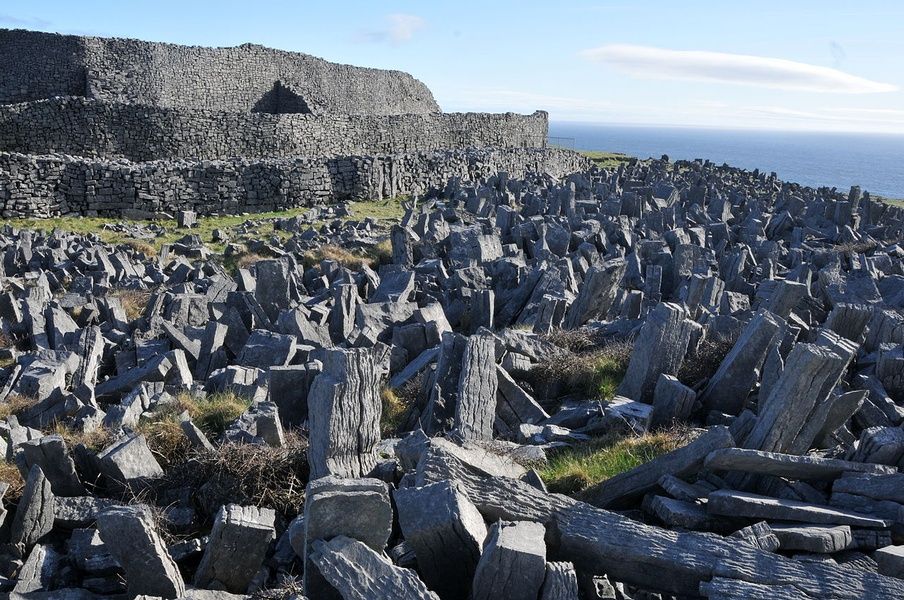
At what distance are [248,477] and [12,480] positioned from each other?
1863 mm

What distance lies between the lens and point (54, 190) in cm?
2192

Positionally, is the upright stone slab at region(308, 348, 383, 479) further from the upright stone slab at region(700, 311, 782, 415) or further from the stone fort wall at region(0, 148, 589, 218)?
the stone fort wall at region(0, 148, 589, 218)

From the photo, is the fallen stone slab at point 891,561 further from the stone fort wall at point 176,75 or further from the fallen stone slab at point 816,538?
the stone fort wall at point 176,75

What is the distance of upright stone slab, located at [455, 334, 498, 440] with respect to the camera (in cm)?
693

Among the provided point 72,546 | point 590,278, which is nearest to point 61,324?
point 72,546

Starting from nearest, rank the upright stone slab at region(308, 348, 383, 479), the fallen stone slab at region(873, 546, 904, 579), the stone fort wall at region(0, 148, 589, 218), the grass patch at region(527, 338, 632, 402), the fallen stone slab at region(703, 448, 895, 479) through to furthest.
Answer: the fallen stone slab at region(873, 546, 904, 579) < the fallen stone slab at region(703, 448, 895, 479) < the upright stone slab at region(308, 348, 383, 479) < the grass patch at region(527, 338, 632, 402) < the stone fort wall at region(0, 148, 589, 218)

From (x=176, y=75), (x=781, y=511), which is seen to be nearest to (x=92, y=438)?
(x=781, y=511)

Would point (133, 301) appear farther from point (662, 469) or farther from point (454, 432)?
point (662, 469)

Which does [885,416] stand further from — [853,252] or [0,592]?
[853,252]

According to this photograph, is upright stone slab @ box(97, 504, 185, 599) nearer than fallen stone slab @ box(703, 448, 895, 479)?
Yes

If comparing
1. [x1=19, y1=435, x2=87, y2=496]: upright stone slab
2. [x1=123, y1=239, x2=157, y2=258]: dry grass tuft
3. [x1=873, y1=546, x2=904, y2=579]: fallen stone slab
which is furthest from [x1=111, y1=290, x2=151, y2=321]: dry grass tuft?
[x1=873, y1=546, x2=904, y2=579]: fallen stone slab

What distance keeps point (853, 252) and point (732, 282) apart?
16.3 feet


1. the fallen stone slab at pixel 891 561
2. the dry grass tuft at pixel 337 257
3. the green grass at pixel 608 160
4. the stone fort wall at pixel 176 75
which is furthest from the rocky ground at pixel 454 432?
the green grass at pixel 608 160

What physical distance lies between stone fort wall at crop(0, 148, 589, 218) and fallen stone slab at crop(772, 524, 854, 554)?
2110cm
